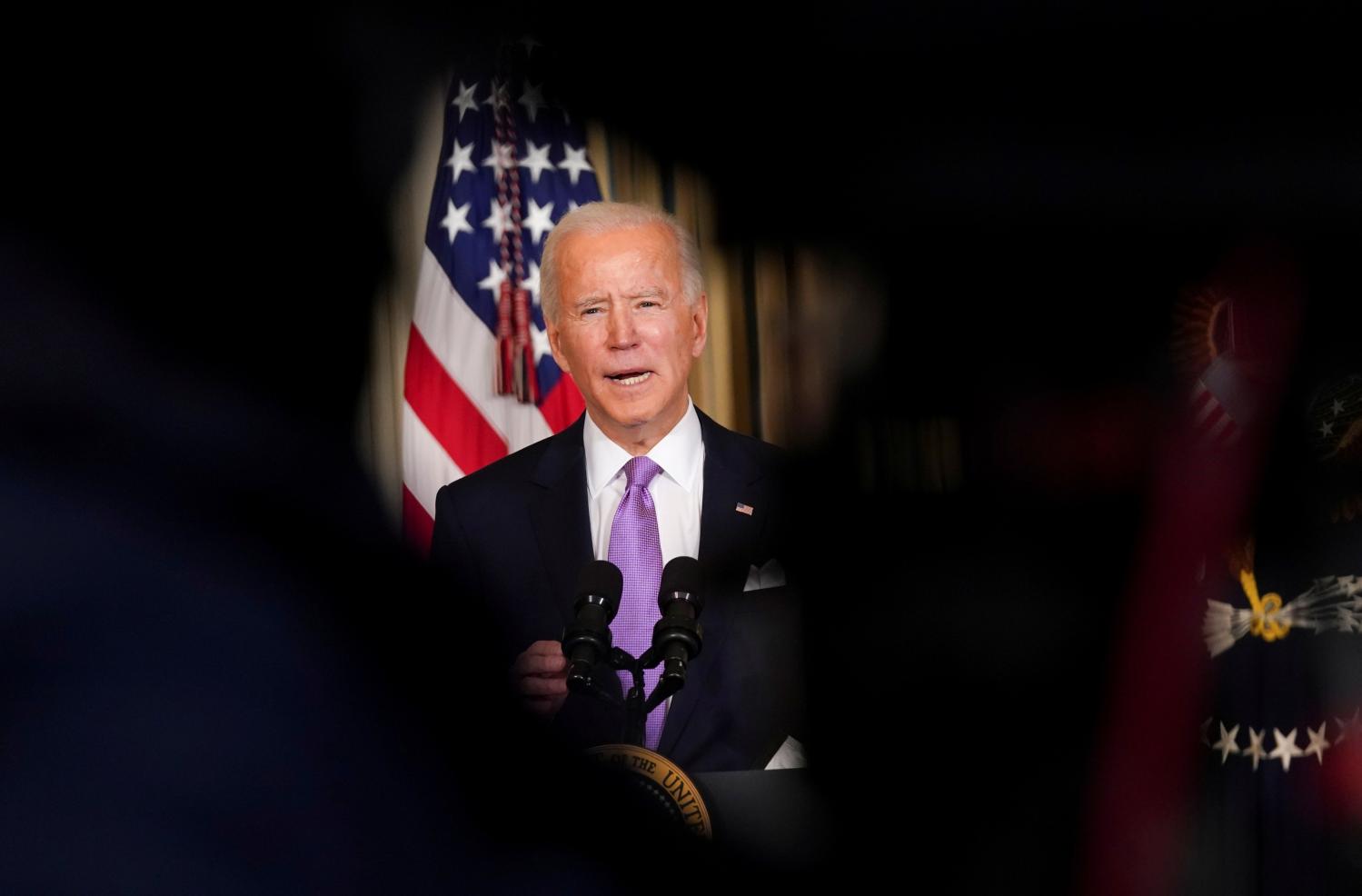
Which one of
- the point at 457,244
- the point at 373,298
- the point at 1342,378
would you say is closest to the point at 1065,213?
the point at 1342,378

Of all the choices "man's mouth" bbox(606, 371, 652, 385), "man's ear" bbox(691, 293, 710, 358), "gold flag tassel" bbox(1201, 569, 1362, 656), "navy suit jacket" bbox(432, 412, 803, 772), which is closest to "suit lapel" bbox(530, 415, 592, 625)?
"navy suit jacket" bbox(432, 412, 803, 772)

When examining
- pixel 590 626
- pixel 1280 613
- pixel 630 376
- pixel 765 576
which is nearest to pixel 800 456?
pixel 765 576

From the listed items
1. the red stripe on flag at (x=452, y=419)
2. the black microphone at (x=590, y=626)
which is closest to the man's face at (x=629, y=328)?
the red stripe on flag at (x=452, y=419)

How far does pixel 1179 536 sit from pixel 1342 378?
362 mm

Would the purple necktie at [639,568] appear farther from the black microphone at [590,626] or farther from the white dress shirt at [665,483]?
the black microphone at [590,626]

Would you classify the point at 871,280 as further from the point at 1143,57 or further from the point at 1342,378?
the point at 1342,378

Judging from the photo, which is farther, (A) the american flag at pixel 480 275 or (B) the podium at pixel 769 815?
(A) the american flag at pixel 480 275

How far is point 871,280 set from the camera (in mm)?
1965

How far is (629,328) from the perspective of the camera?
1706 mm

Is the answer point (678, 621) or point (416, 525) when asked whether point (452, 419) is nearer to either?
point (416, 525)

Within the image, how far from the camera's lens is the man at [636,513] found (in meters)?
1.72

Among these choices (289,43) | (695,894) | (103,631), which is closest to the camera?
(695,894)

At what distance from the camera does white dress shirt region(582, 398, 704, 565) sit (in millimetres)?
1766

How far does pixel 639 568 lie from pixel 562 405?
0.97 feet
